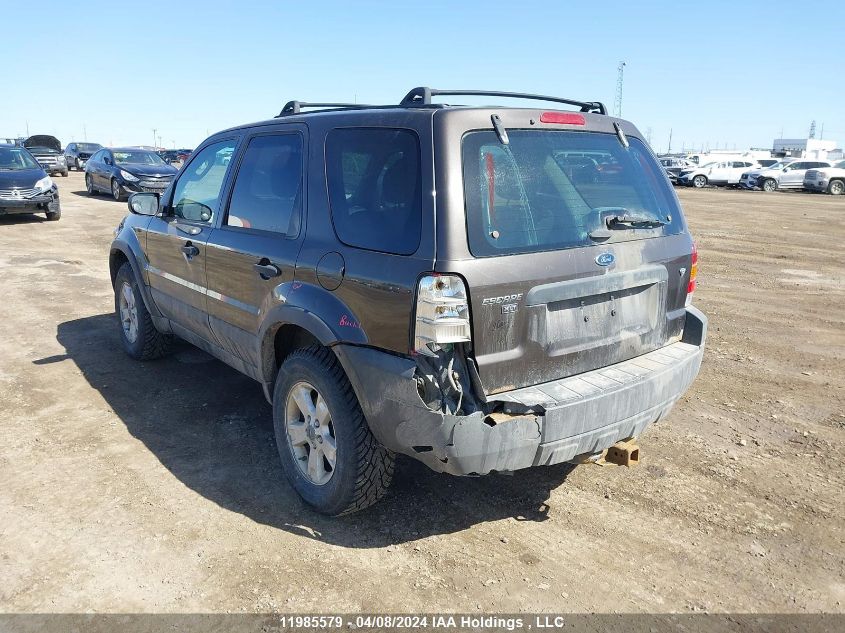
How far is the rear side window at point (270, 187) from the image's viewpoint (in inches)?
147

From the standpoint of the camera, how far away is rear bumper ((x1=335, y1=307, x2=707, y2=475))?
2857 mm

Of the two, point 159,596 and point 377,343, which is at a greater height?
point 377,343

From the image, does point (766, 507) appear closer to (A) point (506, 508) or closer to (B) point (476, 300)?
(A) point (506, 508)

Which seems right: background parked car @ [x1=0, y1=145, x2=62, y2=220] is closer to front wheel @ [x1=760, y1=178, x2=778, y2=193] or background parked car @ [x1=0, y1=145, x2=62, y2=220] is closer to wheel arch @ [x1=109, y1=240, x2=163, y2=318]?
wheel arch @ [x1=109, y1=240, x2=163, y2=318]

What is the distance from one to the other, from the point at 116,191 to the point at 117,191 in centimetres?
9

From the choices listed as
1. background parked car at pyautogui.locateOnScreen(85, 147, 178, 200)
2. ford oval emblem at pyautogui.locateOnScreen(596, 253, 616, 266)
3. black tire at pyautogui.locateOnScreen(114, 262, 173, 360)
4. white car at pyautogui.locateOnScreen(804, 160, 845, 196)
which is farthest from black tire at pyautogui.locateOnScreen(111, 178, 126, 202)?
white car at pyautogui.locateOnScreen(804, 160, 845, 196)

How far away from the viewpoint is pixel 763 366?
6.00 meters

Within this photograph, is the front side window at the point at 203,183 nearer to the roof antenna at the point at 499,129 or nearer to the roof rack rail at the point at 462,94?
the roof rack rail at the point at 462,94

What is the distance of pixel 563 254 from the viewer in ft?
10.3

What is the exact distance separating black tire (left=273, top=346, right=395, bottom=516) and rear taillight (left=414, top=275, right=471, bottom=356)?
25.2 inches

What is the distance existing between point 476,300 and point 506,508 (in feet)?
4.55

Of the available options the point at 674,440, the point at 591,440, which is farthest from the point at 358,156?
the point at 674,440

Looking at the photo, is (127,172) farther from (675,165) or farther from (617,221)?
(675,165)

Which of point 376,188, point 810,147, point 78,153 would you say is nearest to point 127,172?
point 376,188
